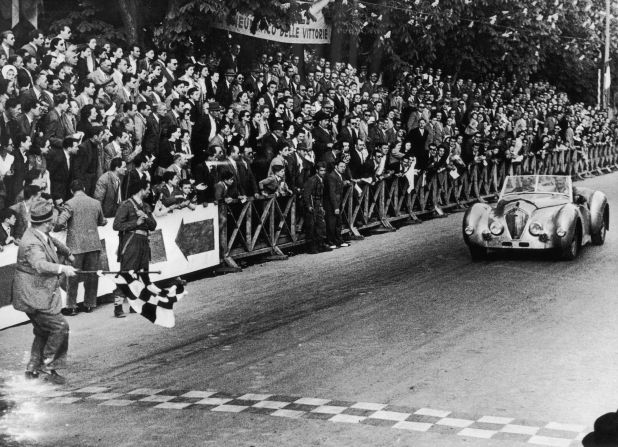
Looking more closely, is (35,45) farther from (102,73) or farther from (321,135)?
(321,135)

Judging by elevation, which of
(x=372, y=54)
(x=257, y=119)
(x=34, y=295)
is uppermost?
(x=372, y=54)

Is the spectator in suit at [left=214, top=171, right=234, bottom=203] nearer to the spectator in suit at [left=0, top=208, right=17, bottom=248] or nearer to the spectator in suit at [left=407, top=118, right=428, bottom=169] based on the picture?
the spectator in suit at [left=0, top=208, right=17, bottom=248]

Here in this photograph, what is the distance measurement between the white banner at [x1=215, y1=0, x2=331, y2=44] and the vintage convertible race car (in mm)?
7532

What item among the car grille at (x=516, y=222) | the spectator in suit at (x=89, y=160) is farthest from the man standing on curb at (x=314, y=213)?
the spectator in suit at (x=89, y=160)

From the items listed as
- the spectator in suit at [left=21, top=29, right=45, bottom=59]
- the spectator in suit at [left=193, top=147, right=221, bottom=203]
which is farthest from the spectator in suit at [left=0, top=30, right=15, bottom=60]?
the spectator in suit at [left=193, top=147, right=221, bottom=203]

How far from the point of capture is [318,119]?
21.6 m

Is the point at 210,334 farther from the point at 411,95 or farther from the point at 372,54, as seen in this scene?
the point at 372,54

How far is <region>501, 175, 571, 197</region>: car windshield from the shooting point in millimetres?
18125

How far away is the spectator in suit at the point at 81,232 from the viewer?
13031mm

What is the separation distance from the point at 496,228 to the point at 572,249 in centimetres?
135

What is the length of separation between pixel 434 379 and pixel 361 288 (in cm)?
528

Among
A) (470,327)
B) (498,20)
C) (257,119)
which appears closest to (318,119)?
(257,119)

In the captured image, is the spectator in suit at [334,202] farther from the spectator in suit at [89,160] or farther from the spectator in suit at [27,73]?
the spectator in suit at [27,73]

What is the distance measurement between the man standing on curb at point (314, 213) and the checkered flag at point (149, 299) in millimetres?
8132
